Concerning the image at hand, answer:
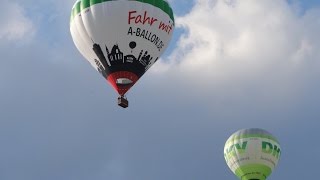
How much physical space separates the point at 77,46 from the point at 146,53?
4.30 meters

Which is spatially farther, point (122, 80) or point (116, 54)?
point (122, 80)

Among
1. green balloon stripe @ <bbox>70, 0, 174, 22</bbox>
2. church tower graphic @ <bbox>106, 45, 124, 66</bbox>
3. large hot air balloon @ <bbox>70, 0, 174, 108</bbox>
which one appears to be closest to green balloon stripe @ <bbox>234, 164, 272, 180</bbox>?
large hot air balloon @ <bbox>70, 0, 174, 108</bbox>

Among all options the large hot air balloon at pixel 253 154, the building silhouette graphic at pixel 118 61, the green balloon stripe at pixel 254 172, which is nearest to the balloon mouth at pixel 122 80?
the building silhouette graphic at pixel 118 61

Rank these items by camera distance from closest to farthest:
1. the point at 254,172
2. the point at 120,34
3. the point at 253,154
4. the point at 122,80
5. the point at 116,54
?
the point at 120,34 < the point at 116,54 < the point at 122,80 < the point at 254,172 < the point at 253,154

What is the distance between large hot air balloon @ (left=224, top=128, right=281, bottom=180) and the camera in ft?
217

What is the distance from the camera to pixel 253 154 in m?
66.2

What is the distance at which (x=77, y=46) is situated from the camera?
182ft

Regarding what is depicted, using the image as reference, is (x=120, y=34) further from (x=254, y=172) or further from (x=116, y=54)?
(x=254, y=172)

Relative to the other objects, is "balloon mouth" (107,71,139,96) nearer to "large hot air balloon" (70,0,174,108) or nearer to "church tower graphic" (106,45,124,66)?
"large hot air balloon" (70,0,174,108)

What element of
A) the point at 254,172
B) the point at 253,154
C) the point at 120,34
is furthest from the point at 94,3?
the point at 254,172

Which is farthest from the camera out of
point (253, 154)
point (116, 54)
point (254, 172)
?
point (253, 154)

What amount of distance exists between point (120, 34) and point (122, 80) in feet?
8.98

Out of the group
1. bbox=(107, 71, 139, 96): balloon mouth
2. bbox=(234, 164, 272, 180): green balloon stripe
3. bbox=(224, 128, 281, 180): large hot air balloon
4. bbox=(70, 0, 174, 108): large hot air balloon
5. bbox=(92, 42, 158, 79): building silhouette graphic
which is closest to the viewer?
bbox=(70, 0, 174, 108): large hot air balloon

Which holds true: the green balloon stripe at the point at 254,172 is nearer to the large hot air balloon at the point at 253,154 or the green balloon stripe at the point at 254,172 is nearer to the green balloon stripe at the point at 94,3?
the large hot air balloon at the point at 253,154
